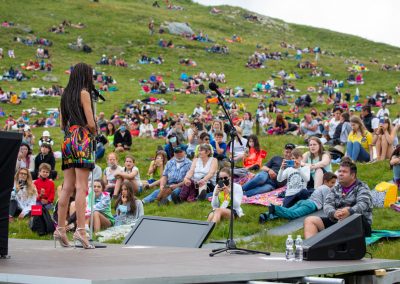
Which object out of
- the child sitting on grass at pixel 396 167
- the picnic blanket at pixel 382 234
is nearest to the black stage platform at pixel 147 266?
the picnic blanket at pixel 382 234

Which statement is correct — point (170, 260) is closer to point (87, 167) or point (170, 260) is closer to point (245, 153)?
point (87, 167)

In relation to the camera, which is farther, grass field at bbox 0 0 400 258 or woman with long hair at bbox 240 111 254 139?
woman with long hair at bbox 240 111 254 139

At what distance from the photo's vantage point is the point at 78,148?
1021 centimetres

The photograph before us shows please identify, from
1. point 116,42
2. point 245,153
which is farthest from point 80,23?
point 245,153

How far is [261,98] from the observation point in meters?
53.3

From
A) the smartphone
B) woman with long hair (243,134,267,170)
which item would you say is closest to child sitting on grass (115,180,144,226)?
the smartphone

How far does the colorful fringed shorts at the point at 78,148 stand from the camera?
1022cm

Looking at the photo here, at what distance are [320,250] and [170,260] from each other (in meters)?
1.70

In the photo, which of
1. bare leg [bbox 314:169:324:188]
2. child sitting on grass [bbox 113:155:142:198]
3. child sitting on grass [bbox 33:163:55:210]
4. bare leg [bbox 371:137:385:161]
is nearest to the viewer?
bare leg [bbox 314:169:324:188]

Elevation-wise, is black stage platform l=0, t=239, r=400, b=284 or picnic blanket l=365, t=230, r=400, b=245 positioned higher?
black stage platform l=0, t=239, r=400, b=284

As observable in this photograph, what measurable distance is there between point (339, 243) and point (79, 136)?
3.38 meters

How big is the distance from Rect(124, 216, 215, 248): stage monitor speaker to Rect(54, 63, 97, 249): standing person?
5.73ft

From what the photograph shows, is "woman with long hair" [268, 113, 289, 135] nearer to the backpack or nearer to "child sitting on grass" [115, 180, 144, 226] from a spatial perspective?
"child sitting on grass" [115, 180, 144, 226]

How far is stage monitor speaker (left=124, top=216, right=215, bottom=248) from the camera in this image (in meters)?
11.6
